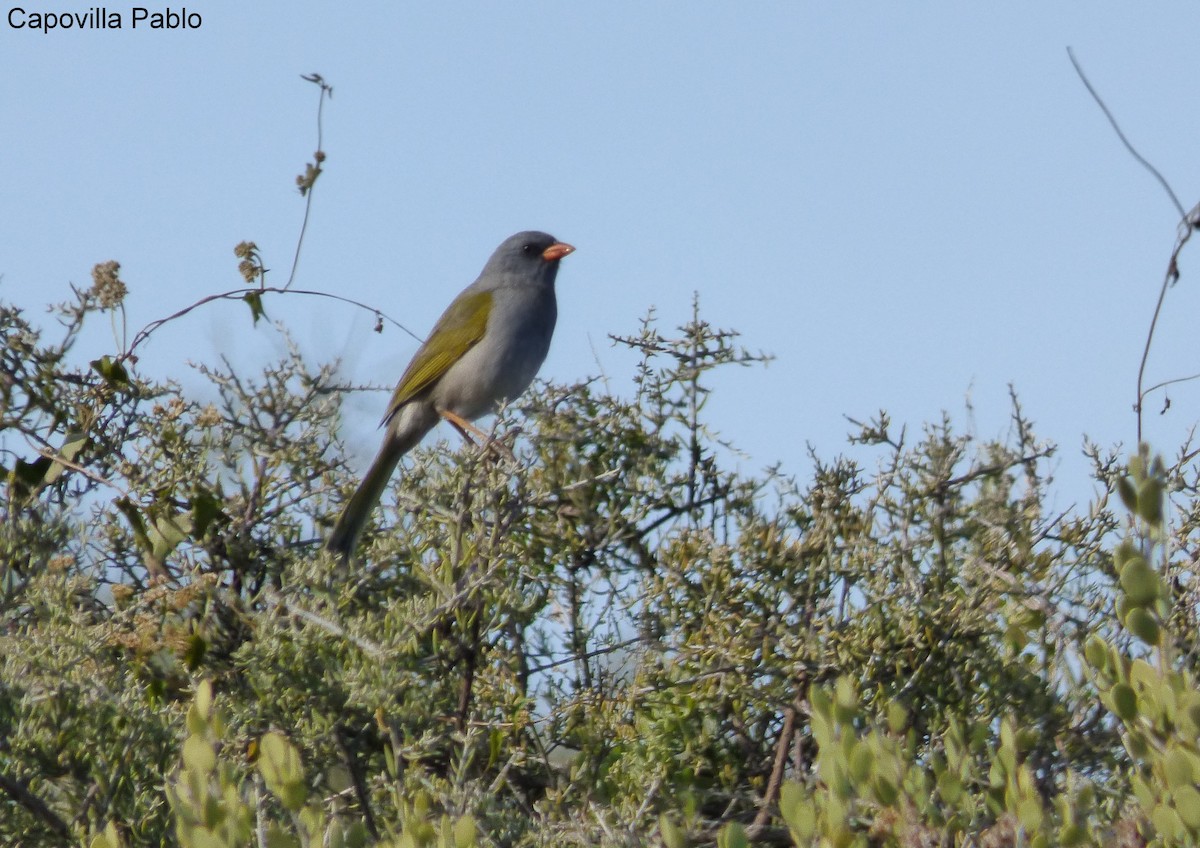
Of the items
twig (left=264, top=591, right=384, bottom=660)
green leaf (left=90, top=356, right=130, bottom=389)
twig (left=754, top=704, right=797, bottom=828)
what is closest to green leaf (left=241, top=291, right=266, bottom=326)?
green leaf (left=90, top=356, right=130, bottom=389)

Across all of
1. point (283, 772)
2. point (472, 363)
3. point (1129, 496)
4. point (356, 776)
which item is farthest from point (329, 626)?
point (472, 363)

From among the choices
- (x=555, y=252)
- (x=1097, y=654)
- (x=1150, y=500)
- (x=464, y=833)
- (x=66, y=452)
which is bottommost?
(x=464, y=833)

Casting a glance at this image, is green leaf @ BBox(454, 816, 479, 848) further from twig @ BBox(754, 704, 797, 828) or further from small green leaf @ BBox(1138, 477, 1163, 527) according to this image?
twig @ BBox(754, 704, 797, 828)

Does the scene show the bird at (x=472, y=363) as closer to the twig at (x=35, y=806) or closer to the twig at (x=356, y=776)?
the twig at (x=356, y=776)

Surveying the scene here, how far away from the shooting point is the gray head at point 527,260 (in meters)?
7.42

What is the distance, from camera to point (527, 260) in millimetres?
7516

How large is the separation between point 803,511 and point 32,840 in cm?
192

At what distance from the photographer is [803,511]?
365cm

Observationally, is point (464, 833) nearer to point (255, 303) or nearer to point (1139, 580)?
point (1139, 580)

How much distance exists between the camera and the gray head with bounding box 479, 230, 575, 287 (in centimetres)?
742

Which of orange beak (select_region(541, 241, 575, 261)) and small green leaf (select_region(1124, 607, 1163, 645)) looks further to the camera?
orange beak (select_region(541, 241, 575, 261))

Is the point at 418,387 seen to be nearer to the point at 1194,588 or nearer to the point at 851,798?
the point at 1194,588

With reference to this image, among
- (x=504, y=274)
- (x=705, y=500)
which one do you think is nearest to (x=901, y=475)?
(x=705, y=500)

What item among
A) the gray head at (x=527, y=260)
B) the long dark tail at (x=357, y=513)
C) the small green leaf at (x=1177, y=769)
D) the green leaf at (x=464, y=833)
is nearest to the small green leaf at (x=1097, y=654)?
the small green leaf at (x=1177, y=769)
